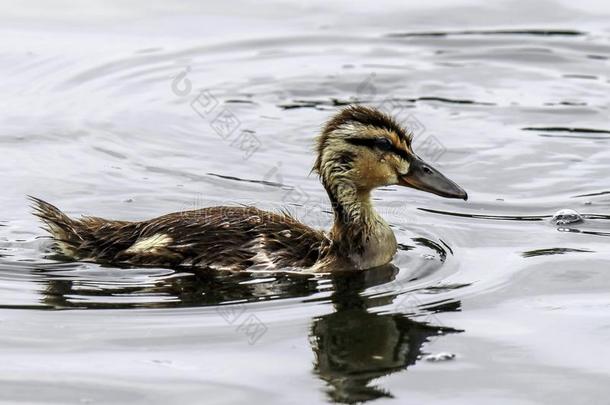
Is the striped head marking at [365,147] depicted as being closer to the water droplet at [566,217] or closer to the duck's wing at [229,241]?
the duck's wing at [229,241]

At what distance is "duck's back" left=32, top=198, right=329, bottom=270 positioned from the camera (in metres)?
10.1

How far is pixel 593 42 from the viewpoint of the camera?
1708 centimetres

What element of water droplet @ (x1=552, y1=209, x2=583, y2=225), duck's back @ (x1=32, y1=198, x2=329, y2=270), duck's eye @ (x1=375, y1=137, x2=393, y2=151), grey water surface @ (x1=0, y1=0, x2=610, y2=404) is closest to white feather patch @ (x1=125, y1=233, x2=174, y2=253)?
duck's back @ (x1=32, y1=198, x2=329, y2=270)

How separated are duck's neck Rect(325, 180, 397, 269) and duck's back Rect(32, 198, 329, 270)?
0.70ft

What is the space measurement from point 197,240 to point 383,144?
1.63 m

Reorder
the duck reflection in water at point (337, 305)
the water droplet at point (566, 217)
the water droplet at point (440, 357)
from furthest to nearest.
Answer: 1. the water droplet at point (566, 217)
2. the water droplet at point (440, 357)
3. the duck reflection in water at point (337, 305)

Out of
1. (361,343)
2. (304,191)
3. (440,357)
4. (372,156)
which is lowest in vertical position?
(440,357)

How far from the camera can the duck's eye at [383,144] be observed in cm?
1037

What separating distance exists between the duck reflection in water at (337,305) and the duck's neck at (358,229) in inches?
6.6

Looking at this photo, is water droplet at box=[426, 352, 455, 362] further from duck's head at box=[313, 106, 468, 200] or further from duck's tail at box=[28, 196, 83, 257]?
duck's tail at box=[28, 196, 83, 257]

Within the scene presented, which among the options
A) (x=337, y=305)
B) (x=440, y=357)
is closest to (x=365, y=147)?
(x=337, y=305)

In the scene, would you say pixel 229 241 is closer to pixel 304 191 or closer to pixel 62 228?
pixel 62 228

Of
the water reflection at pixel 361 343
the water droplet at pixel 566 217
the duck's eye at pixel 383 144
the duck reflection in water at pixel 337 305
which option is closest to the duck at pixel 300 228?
the duck's eye at pixel 383 144

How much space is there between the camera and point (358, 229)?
34.4 ft
